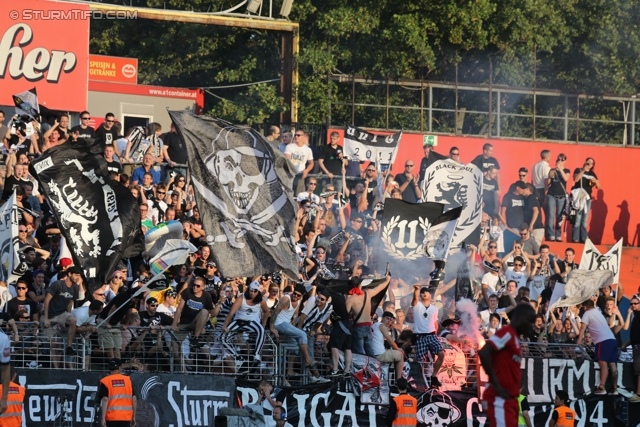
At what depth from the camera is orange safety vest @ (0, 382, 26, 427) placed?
1642 cm

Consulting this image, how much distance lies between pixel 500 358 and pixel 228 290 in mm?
8589

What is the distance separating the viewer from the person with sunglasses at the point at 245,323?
19516 mm

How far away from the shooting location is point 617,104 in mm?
35625

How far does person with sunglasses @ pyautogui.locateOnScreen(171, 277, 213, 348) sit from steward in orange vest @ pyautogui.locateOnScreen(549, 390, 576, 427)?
230 inches

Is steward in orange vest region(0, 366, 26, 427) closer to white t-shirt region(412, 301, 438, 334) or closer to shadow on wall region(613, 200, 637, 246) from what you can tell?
white t-shirt region(412, 301, 438, 334)

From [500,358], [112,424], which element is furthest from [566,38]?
[500,358]

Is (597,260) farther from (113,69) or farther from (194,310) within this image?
(113,69)

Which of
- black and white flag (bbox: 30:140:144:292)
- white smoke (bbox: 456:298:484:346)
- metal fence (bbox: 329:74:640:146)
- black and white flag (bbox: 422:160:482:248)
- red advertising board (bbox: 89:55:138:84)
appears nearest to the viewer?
black and white flag (bbox: 30:140:144:292)

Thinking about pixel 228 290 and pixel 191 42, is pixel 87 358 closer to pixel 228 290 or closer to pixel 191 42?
pixel 228 290

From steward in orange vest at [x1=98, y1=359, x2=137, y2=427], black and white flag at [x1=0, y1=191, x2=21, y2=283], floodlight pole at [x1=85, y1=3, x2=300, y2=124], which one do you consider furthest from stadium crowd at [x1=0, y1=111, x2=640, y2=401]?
floodlight pole at [x1=85, y1=3, x2=300, y2=124]

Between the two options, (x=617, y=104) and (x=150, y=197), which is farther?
(x=617, y=104)

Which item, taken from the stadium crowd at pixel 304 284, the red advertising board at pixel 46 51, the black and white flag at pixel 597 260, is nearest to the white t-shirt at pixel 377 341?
the stadium crowd at pixel 304 284

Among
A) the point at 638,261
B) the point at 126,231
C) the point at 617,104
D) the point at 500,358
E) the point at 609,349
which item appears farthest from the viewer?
the point at 617,104

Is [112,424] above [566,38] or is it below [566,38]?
below
